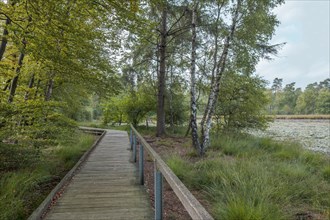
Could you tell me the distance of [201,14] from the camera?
9.41 m

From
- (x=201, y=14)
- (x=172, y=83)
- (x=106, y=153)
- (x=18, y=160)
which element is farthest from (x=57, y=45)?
(x=172, y=83)

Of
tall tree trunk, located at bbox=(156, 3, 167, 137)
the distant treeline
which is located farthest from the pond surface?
the distant treeline

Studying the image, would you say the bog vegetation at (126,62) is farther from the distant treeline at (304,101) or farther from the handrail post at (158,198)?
the distant treeline at (304,101)

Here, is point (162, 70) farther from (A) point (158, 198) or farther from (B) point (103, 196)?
(A) point (158, 198)

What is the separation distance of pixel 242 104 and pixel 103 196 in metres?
8.53

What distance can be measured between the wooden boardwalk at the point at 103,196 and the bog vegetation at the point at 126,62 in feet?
3.40

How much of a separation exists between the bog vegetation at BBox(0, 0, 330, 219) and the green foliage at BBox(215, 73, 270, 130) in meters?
0.05

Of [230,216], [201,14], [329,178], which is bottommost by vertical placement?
[329,178]

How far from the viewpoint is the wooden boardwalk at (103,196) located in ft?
9.60

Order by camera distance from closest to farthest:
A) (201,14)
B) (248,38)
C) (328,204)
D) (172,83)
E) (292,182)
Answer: (328,204), (292,182), (248,38), (201,14), (172,83)

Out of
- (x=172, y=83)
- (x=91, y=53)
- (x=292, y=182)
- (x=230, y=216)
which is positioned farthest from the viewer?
(x=172, y=83)

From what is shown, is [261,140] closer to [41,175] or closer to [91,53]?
[91,53]

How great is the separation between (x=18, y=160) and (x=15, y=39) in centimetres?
229

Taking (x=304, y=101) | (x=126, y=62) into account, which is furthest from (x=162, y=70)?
(x=304, y=101)
